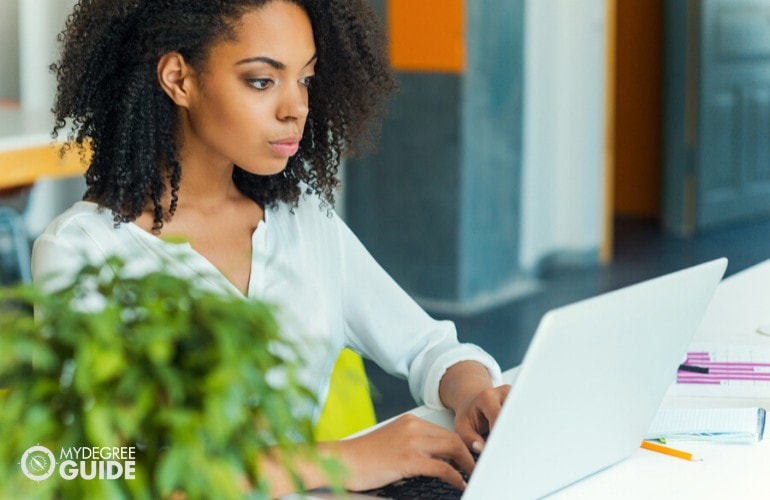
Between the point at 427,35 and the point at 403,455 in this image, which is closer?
the point at 403,455

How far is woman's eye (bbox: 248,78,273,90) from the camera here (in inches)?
64.4

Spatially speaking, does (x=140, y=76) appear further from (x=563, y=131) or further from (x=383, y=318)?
(x=563, y=131)

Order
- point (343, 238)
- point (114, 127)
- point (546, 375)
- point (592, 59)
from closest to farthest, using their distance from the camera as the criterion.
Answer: point (546, 375)
point (114, 127)
point (343, 238)
point (592, 59)

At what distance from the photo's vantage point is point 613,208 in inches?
264

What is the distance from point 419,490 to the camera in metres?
1.35

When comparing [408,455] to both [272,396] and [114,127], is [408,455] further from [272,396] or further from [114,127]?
[114,127]

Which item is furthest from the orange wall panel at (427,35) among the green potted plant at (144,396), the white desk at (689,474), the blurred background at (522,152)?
the green potted plant at (144,396)

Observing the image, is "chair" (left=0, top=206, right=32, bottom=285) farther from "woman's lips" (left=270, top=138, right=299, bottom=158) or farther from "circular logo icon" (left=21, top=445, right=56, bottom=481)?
"circular logo icon" (left=21, top=445, right=56, bottom=481)

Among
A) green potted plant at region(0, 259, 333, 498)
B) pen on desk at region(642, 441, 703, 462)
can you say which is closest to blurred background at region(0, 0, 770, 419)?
pen on desk at region(642, 441, 703, 462)

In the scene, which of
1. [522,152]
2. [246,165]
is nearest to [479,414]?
[246,165]

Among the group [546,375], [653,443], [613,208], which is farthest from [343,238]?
[613,208]

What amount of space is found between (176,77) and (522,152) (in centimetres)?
344

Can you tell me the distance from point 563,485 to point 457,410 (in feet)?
0.91

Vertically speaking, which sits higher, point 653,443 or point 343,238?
point 343,238
